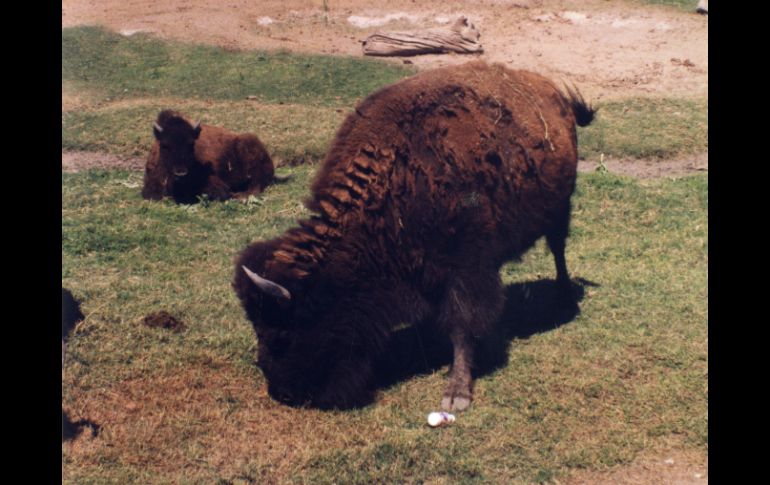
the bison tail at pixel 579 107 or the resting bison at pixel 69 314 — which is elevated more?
the bison tail at pixel 579 107

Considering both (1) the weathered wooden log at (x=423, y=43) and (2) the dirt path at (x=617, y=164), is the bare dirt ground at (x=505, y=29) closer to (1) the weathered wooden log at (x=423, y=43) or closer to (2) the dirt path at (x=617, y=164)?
(1) the weathered wooden log at (x=423, y=43)

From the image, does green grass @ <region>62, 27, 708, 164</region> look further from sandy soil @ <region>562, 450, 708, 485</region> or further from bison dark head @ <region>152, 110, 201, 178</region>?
sandy soil @ <region>562, 450, 708, 485</region>

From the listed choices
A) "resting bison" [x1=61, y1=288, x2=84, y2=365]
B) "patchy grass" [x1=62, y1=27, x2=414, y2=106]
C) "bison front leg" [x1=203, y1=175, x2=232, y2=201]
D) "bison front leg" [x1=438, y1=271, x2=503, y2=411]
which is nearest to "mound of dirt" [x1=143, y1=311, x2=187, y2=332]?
"resting bison" [x1=61, y1=288, x2=84, y2=365]

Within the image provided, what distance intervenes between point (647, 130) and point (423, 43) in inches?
216

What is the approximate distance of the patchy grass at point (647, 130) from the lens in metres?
10.8

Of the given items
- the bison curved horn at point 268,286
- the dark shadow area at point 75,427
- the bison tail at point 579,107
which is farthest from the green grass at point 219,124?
the dark shadow area at point 75,427

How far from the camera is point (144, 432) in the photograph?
434 centimetres

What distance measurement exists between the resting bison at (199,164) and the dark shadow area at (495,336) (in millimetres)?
4308

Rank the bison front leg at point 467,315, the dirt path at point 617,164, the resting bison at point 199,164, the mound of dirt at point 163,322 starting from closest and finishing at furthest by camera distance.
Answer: the bison front leg at point 467,315 → the mound of dirt at point 163,322 → the resting bison at point 199,164 → the dirt path at point 617,164

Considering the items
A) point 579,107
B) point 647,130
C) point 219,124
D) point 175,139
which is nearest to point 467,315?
point 579,107

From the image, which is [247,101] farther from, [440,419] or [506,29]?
[440,419]

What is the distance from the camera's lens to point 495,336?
19.0ft

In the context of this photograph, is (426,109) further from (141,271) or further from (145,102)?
(145,102)

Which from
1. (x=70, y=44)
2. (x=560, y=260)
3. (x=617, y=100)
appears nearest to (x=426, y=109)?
(x=560, y=260)
